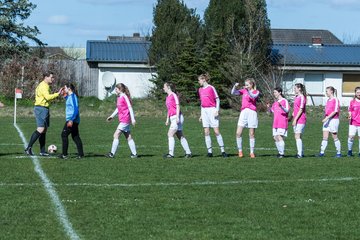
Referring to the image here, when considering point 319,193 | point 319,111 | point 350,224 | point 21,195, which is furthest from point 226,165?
point 319,111

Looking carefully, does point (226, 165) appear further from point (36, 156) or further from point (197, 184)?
point (36, 156)

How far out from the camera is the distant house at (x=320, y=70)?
51.6m

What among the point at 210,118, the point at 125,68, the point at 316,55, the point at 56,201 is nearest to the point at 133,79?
the point at 125,68

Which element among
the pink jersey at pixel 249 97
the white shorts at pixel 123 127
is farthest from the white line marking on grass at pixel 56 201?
the pink jersey at pixel 249 97

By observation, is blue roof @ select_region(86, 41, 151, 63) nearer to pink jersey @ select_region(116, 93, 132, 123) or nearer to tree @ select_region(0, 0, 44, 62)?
tree @ select_region(0, 0, 44, 62)

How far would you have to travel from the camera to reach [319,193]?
38.5 ft

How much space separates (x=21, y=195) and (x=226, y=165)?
5438 millimetres

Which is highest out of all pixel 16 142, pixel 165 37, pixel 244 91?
pixel 165 37

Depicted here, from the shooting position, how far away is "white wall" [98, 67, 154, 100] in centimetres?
5106

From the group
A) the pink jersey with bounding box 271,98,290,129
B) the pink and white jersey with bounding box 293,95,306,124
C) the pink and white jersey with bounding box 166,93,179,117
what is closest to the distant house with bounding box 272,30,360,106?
the pink and white jersey with bounding box 293,95,306,124

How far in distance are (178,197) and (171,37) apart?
1436 inches

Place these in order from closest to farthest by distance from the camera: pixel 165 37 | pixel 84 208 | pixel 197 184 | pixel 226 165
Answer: pixel 84 208 < pixel 197 184 < pixel 226 165 < pixel 165 37

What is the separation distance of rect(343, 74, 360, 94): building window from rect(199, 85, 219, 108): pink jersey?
122 feet

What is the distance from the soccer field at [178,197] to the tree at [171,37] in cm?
2766
